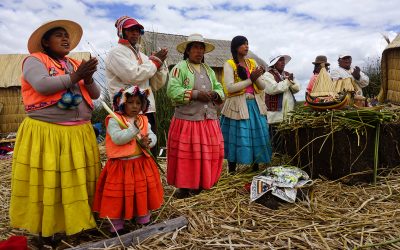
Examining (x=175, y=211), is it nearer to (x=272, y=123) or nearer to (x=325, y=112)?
(x=325, y=112)

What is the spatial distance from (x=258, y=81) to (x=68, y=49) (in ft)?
7.75

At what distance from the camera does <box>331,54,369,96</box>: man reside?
6.19m

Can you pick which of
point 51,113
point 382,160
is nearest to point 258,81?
point 382,160

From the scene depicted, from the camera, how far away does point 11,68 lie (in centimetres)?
1114

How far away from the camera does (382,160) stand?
4473 mm

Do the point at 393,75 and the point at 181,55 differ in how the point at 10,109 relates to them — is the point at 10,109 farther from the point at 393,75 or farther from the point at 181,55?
the point at 393,75

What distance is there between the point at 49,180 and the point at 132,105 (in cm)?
85

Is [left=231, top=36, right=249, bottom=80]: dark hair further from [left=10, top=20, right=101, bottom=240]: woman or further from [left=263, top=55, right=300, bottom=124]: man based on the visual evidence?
[left=10, top=20, right=101, bottom=240]: woman

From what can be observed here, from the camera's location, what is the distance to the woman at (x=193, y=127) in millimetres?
4047

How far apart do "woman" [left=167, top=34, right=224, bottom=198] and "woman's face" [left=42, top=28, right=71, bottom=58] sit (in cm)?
135

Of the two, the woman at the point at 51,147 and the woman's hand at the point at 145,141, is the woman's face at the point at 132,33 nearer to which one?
the woman at the point at 51,147

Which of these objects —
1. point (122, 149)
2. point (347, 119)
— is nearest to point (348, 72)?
point (347, 119)

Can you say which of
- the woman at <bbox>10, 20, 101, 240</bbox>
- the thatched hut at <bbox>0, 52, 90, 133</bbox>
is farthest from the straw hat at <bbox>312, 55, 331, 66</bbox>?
the thatched hut at <bbox>0, 52, 90, 133</bbox>

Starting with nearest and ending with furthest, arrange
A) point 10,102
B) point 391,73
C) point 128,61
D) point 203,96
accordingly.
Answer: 1. point 128,61
2. point 203,96
3. point 391,73
4. point 10,102
